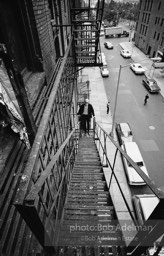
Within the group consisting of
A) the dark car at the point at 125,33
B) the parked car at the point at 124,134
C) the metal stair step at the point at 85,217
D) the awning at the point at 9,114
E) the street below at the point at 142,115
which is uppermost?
the awning at the point at 9,114

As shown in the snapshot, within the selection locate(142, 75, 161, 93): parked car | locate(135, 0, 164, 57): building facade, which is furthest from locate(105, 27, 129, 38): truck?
locate(142, 75, 161, 93): parked car

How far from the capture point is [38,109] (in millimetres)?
3590

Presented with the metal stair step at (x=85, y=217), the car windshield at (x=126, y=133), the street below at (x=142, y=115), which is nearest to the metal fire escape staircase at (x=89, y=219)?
the metal stair step at (x=85, y=217)

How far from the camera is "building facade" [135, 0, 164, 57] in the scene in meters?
22.2

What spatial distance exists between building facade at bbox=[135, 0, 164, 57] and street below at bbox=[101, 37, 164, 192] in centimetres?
650

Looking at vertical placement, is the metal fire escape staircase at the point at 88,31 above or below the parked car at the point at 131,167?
above

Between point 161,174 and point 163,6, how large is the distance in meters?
25.1

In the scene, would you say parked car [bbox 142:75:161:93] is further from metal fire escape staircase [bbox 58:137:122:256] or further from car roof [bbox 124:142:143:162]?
metal fire escape staircase [bbox 58:137:122:256]

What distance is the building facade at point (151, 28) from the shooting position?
22.2 meters

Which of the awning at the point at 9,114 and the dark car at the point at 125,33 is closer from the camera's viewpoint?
the awning at the point at 9,114

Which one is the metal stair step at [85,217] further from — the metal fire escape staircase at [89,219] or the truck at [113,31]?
the truck at [113,31]

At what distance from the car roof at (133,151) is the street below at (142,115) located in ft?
4.43

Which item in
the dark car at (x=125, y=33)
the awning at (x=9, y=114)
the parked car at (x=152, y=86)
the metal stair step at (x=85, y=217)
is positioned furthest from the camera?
the dark car at (x=125, y=33)

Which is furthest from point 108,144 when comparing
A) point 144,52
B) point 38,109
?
point 144,52
